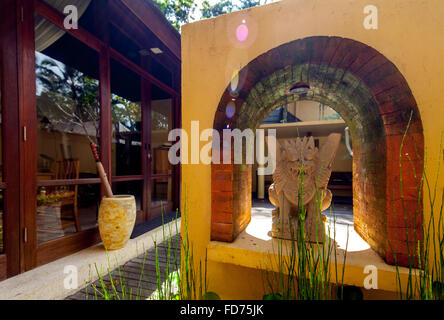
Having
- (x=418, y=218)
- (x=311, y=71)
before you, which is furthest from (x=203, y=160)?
(x=418, y=218)

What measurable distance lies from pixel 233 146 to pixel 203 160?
28 cm

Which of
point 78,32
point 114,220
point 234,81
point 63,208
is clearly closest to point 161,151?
point 63,208

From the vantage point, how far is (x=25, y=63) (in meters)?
2.04

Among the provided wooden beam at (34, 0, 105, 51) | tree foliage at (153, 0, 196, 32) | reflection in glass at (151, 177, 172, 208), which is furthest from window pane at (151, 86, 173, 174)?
tree foliage at (153, 0, 196, 32)

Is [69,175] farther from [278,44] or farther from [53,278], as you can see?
[278,44]

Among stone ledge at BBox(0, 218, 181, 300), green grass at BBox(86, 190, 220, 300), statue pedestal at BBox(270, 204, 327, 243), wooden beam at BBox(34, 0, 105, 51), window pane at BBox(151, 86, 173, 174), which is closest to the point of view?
green grass at BBox(86, 190, 220, 300)

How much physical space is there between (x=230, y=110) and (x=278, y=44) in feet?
1.95

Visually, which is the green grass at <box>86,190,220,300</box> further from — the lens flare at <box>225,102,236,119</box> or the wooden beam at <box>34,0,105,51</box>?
the wooden beam at <box>34,0,105,51</box>

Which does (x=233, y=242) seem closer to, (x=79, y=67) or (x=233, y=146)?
(x=233, y=146)

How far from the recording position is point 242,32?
5.16 feet

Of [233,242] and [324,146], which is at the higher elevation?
[324,146]

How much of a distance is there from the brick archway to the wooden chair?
2.21m

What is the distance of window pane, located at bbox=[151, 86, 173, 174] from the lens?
4.60 metres

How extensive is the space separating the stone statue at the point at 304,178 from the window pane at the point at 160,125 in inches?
136
